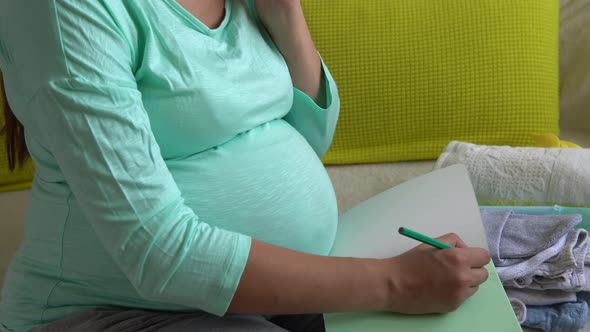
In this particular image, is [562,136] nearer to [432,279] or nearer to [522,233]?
[522,233]

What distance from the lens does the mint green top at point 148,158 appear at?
2.10ft

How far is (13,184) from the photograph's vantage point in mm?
1514

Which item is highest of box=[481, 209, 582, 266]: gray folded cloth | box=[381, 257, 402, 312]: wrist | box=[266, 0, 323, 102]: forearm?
box=[266, 0, 323, 102]: forearm

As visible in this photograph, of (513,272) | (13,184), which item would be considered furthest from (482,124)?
(13,184)

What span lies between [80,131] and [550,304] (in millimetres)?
651

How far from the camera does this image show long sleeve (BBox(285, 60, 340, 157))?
1.01m

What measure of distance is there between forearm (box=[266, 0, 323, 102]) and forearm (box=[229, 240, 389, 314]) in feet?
1.13

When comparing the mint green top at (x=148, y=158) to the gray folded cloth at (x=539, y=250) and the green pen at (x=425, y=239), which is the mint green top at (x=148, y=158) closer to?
the green pen at (x=425, y=239)

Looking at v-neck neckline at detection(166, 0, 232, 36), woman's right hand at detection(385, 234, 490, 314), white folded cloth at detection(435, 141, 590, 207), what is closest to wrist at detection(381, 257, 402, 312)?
woman's right hand at detection(385, 234, 490, 314)

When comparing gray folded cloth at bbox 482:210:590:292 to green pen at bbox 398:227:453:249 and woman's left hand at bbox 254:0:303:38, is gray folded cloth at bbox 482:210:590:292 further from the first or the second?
woman's left hand at bbox 254:0:303:38

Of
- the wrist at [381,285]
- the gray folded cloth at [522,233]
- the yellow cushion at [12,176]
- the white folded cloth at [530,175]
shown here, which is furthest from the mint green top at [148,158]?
the yellow cushion at [12,176]

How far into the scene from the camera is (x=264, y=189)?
2.68 feet

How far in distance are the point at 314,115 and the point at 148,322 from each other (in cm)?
41

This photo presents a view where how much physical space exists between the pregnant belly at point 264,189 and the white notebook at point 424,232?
0.22ft
